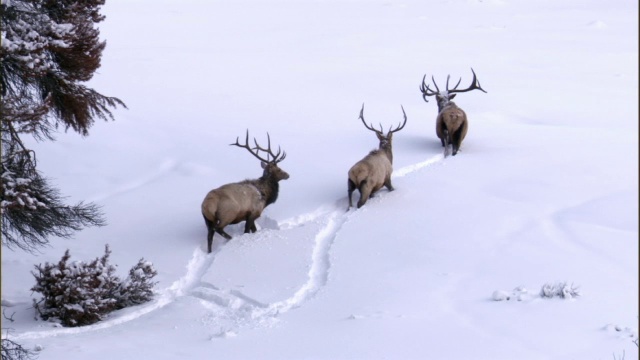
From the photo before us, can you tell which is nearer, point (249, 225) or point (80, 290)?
point (80, 290)

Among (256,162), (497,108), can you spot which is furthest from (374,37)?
(256,162)

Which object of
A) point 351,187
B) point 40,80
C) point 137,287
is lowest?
point 137,287

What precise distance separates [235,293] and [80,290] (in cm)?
153

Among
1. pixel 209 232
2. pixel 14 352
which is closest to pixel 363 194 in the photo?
pixel 209 232

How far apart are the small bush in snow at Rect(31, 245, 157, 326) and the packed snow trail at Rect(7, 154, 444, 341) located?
133 millimetres

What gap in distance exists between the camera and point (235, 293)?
30.2ft

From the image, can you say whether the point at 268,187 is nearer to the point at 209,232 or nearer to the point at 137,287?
the point at 209,232

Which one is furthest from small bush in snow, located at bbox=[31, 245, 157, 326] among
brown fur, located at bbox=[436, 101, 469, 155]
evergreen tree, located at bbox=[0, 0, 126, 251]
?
brown fur, located at bbox=[436, 101, 469, 155]

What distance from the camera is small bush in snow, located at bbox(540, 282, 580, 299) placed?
8141 mm

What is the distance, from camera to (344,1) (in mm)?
35844

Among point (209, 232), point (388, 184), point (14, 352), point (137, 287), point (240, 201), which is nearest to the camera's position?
point (14, 352)

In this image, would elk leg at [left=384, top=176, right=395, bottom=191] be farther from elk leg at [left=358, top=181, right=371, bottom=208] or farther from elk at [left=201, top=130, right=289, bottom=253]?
elk at [left=201, top=130, right=289, bottom=253]

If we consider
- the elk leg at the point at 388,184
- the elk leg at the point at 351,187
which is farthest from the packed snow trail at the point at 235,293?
the elk leg at the point at 388,184

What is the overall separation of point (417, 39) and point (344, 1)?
935 centimetres
